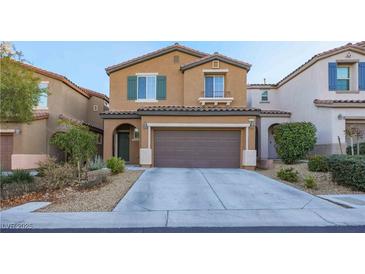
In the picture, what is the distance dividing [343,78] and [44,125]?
19.4 metres

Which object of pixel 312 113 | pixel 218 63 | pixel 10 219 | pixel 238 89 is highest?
pixel 218 63

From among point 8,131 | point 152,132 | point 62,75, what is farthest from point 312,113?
point 8,131

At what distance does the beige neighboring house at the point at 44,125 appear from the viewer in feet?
48.8

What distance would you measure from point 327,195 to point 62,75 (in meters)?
16.5

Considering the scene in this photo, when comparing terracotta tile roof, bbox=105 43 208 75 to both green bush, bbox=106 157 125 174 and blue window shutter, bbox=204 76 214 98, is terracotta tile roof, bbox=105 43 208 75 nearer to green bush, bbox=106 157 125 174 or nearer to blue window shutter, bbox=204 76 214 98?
blue window shutter, bbox=204 76 214 98

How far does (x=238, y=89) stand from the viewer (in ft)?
55.5

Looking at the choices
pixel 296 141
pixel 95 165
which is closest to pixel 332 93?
pixel 296 141

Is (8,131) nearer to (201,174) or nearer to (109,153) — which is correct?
(109,153)

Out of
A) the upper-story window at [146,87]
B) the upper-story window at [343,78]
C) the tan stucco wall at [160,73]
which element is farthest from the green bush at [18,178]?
the upper-story window at [343,78]

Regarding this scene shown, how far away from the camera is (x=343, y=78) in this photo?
16297 millimetres

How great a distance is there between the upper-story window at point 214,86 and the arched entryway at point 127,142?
18.0 feet

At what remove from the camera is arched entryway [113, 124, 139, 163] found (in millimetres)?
17391

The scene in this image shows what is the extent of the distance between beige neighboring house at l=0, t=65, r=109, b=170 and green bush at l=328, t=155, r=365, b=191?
1371 centimetres

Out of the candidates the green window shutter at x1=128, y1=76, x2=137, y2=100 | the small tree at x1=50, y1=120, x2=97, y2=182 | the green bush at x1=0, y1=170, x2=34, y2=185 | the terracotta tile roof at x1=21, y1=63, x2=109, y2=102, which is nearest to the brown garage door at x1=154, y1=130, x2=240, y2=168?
the green window shutter at x1=128, y1=76, x2=137, y2=100
